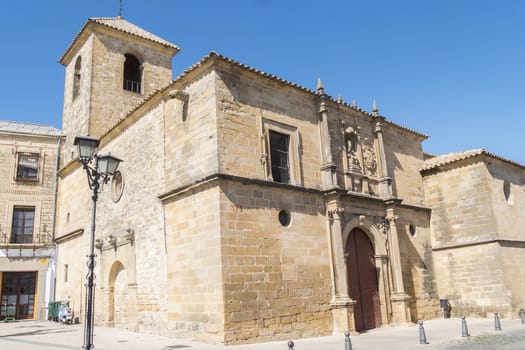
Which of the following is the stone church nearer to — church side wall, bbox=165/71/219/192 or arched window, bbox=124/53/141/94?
church side wall, bbox=165/71/219/192

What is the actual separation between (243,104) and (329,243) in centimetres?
425

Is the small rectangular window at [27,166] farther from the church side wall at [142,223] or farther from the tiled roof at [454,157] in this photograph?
the tiled roof at [454,157]

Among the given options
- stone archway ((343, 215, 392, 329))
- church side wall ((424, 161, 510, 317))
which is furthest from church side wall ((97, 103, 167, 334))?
church side wall ((424, 161, 510, 317))

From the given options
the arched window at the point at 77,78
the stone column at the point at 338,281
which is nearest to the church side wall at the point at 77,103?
the arched window at the point at 77,78

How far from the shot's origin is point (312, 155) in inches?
486

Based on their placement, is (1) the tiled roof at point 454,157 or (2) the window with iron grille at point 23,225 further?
(2) the window with iron grille at point 23,225

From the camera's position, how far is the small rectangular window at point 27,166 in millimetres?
19797

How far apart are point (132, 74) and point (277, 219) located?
1295cm

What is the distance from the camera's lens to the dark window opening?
11.5 m

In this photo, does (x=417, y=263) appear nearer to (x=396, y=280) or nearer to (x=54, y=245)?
(x=396, y=280)

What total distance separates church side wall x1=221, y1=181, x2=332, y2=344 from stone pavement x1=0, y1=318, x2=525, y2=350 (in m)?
0.46

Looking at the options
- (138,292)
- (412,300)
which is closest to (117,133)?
(138,292)

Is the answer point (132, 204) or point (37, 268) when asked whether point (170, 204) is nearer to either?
point (132, 204)

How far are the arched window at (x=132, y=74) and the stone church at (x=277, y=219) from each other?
6.02 ft
